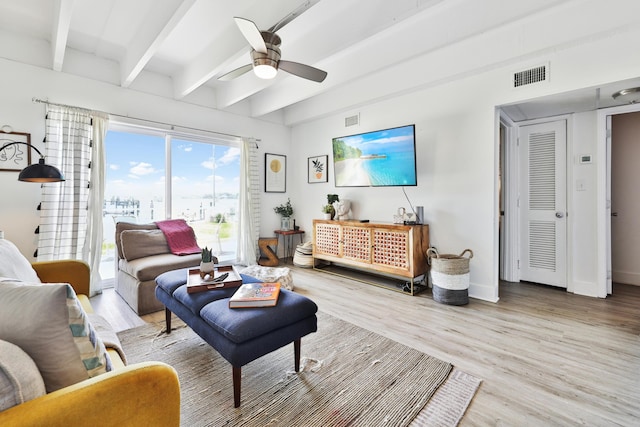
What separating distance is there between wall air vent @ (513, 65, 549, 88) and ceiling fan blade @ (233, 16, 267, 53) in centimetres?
255

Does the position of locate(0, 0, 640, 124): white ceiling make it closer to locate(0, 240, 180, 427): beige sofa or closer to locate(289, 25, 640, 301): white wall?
locate(289, 25, 640, 301): white wall

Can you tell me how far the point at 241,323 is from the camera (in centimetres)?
155

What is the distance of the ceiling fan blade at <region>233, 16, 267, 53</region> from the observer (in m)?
1.85

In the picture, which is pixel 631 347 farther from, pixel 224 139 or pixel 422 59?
pixel 224 139

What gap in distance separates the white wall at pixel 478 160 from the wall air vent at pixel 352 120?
51 centimetres

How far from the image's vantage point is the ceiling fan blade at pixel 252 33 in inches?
72.7

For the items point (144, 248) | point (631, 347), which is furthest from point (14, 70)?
point (631, 347)

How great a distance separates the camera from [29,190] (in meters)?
3.17

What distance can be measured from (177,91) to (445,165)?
3.77 metres

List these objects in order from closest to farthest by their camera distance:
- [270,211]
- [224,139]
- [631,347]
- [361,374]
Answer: [361,374]
[631,347]
[224,139]
[270,211]

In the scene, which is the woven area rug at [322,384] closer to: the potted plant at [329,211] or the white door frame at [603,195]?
the potted plant at [329,211]

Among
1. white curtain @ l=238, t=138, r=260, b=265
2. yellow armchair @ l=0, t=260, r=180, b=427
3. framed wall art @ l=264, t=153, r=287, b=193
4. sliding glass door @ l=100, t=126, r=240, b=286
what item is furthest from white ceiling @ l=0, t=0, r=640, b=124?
yellow armchair @ l=0, t=260, r=180, b=427

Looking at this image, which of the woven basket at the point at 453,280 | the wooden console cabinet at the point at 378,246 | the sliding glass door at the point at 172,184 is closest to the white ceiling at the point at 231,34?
the sliding glass door at the point at 172,184

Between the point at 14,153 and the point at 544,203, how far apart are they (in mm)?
6206
